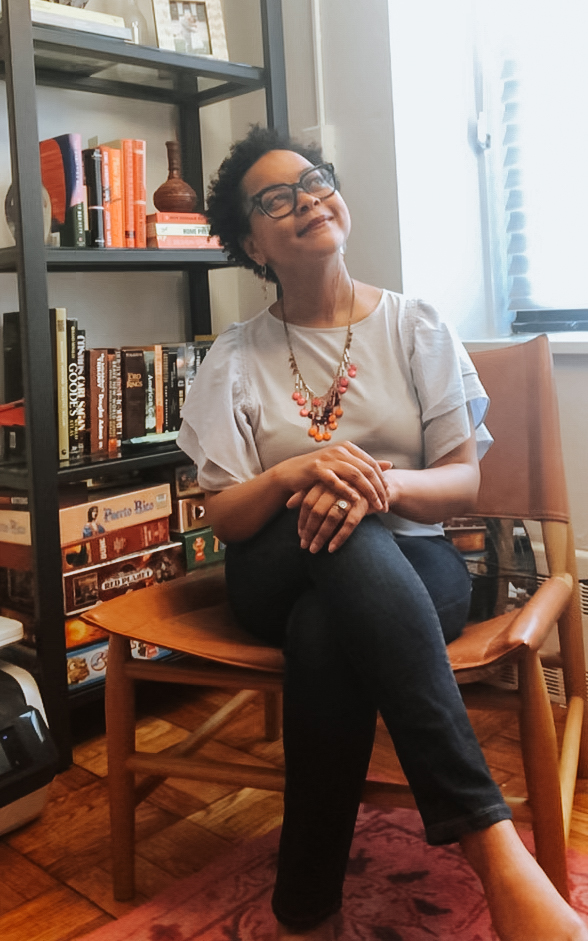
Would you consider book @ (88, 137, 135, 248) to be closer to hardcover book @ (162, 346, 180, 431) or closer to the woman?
hardcover book @ (162, 346, 180, 431)

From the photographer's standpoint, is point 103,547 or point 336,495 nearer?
point 336,495

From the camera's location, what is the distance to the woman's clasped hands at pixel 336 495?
3.85 feet

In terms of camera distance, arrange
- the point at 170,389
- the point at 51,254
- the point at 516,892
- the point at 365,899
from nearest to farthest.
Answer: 1. the point at 516,892
2. the point at 365,899
3. the point at 51,254
4. the point at 170,389

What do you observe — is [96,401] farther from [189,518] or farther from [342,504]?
[342,504]

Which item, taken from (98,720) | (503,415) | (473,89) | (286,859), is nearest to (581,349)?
(503,415)

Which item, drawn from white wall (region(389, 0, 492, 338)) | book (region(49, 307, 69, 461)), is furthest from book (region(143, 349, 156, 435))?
white wall (region(389, 0, 492, 338))

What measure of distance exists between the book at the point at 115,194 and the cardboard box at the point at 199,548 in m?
0.63

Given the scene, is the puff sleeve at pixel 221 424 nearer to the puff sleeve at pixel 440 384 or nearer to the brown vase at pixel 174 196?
the puff sleeve at pixel 440 384

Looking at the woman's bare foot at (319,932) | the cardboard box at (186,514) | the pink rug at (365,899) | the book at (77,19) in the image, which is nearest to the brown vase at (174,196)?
the book at (77,19)

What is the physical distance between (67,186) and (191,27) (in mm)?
490

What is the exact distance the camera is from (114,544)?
187cm

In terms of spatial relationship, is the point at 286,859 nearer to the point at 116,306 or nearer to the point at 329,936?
the point at 329,936

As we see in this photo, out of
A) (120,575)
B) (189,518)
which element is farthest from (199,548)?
(120,575)

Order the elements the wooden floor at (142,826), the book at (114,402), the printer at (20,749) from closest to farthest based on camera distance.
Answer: the wooden floor at (142,826), the printer at (20,749), the book at (114,402)
